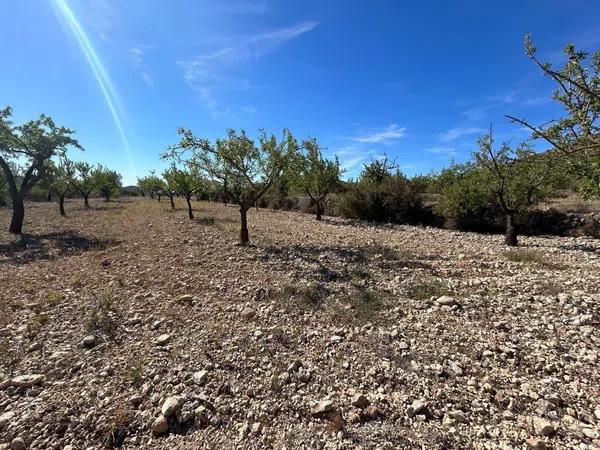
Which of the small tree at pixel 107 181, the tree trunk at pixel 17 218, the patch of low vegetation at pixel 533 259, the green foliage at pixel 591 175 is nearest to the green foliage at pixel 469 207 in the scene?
the patch of low vegetation at pixel 533 259

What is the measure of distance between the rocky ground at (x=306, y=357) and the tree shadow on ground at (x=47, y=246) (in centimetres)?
323

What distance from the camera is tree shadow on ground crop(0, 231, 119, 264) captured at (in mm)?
12476

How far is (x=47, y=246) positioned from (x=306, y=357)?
16.3 m

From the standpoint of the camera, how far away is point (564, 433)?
3.20 metres

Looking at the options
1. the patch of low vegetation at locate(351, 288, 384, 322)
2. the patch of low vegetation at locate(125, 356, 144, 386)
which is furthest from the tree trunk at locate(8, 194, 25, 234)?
the patch of low vegetation at locate(351, 288, 384, 322)

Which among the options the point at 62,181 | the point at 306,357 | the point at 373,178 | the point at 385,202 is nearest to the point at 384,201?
the point at 385,202

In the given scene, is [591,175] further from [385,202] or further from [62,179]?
[62,179]

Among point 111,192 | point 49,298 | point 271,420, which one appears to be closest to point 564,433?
point 271,420

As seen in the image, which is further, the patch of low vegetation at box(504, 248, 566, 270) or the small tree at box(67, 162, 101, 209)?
the small tree at box(67, 162, 101, 209)

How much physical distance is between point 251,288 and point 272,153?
7376 millimetres

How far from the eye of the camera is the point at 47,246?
14.6 metres

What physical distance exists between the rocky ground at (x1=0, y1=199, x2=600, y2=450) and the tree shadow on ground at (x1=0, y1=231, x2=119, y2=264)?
3229 mm

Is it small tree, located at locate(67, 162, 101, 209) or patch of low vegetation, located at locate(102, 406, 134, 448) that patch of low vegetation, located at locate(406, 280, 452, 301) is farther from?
small tree, located at locate(67, 162, 101, 209)

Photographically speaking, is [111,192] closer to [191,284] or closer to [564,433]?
[191,284]
